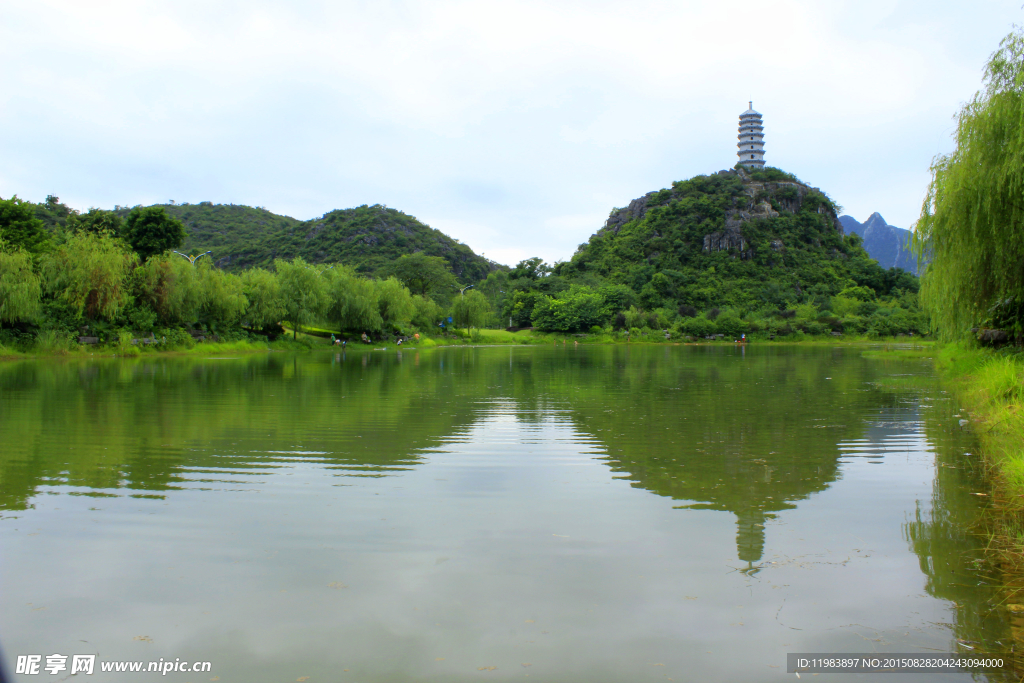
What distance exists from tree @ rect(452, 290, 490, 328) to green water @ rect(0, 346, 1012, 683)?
187 ft

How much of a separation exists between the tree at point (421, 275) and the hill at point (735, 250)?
27829 mm

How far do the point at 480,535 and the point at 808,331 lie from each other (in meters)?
80.8

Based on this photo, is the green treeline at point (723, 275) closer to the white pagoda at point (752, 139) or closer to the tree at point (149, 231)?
the white pagoda at point (752, 139)

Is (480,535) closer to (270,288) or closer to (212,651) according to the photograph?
(212,651)

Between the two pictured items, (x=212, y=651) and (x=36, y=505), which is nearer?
(x=212, y=651)

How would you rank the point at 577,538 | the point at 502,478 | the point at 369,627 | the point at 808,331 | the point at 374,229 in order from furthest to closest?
the point at 374,229, the point at 808,331, the point at 502,478, the point at 577,538, the point at 369,627

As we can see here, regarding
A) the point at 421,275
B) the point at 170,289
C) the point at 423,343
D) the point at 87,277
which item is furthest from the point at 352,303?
the point at 421,275

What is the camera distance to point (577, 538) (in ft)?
16.0

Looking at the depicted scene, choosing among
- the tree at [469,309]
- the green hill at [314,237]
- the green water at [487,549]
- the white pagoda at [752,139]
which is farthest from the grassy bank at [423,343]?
the white pagoda at [752,139]

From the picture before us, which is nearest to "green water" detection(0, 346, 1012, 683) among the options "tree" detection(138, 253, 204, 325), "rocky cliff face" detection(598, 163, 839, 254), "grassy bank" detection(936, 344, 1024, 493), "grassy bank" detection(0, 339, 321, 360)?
"grassy bank" detection(936, 344, 1024, 493)

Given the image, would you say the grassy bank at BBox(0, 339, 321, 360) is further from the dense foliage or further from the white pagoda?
the white pagoda

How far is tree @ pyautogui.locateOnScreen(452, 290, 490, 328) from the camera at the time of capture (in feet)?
219

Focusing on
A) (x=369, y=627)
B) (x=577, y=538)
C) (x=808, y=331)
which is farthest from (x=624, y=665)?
(x=808, y=331)

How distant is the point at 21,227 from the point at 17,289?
8.20 m
